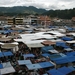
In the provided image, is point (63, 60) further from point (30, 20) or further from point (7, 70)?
point (30, 20)

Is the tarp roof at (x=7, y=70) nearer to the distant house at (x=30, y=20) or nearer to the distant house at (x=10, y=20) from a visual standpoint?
the distant house at (x=10, y=20)

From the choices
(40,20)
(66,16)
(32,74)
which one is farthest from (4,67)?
(66,16)

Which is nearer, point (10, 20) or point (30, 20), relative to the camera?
point (10, 20)

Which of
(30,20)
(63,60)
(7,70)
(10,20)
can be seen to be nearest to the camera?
(7,70)

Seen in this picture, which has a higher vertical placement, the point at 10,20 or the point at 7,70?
the point at 10,20

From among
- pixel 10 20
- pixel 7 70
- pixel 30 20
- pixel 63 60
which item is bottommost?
pixel 7 70

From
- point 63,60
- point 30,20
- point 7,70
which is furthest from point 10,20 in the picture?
point 7,70

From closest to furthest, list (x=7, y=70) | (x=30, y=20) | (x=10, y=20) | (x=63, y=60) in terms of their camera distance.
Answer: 1. (x=7, y=70)
2. (x=63, y=60)
3. (x=10, y=20)
4. (x=30, y=20)

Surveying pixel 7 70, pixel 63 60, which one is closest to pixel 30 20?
pixel 63 60

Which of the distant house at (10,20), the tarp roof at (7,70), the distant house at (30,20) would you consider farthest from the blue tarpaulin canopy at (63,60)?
the distant house at (30,20)

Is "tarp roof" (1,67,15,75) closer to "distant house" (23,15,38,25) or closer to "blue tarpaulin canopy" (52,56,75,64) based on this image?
"blue tarpaulin canopy" (52,56,75,64)

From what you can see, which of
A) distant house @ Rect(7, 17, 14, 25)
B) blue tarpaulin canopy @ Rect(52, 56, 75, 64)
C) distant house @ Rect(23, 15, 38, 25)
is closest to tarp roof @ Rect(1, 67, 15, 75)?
blue tarpaulin canopy @ Rect(52, 56, 75, 64)

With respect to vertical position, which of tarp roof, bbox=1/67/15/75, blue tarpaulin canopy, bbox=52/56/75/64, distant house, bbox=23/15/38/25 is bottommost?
tarp roof, bbox=1/67/15/75

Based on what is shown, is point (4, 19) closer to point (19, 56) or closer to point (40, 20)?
point (40, 20)
